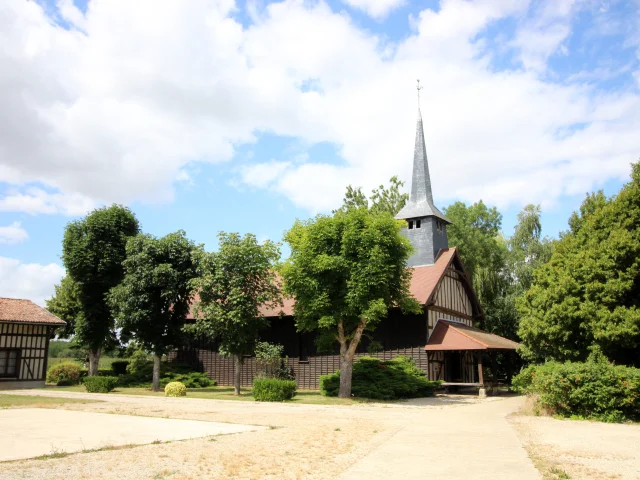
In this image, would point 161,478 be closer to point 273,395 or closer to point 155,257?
point 273,395

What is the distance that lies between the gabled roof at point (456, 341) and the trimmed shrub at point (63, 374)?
2164 cm

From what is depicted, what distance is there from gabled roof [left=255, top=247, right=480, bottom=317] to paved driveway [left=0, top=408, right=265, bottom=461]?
1431 centimetres

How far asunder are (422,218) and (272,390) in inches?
669

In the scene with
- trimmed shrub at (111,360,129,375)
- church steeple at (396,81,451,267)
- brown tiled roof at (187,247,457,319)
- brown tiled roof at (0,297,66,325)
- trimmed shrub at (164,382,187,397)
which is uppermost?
church steeple at (396,81,451,267)

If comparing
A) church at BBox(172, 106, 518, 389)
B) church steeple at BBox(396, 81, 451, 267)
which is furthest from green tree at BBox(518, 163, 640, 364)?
church steeple at BBox(396, 81, 451, 267)

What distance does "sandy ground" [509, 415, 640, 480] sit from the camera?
8.51m

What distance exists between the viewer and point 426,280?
102ft

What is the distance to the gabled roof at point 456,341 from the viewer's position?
27.4m

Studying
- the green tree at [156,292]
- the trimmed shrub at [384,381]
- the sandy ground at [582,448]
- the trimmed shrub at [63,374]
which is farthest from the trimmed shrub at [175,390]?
the sandy ground at [582,448]

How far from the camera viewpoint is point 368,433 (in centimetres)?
1256

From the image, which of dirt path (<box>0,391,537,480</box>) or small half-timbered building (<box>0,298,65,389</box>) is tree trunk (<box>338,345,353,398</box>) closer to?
dirt path (<box>0,391,537,480</box>)

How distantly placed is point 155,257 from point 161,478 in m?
22.7

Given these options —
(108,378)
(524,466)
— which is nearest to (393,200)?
(108,378)

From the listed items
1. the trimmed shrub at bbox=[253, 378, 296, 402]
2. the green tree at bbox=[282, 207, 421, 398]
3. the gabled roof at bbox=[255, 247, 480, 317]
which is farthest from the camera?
the gabled roof at bbox=[255, 247, 480, 317]
